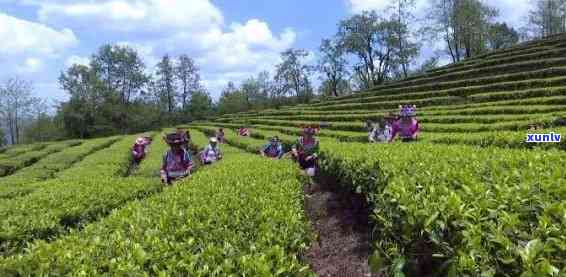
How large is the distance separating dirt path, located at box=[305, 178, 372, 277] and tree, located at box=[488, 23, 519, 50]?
68932 mm

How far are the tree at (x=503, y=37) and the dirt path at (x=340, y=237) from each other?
226 ft

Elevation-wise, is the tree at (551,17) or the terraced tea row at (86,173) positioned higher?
the tree at (551,17)

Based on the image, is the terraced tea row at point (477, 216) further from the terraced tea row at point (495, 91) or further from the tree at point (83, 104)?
the tree at point (83, 104)

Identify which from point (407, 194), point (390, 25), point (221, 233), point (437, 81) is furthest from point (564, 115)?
point (390, 25)

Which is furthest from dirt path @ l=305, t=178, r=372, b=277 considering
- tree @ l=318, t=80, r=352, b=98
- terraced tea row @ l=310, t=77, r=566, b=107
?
tree @ l=318, t=80, r=352, b=98

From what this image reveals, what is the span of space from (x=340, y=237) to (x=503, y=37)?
258ft

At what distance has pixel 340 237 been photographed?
8.05 metres

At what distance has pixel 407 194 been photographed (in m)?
4.25

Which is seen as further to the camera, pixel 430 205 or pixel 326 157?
pixel 326 157

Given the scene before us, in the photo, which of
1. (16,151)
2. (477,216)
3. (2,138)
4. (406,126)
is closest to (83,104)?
(2,138)

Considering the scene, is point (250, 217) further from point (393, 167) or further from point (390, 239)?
point (393, 167)

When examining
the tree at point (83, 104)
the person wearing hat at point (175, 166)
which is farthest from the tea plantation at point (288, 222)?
the tree at point (83, 104)

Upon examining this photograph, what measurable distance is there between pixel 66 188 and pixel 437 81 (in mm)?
34632

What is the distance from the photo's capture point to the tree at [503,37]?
71.6m
